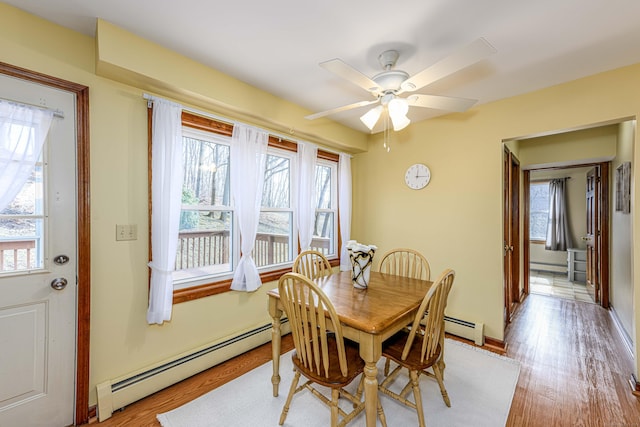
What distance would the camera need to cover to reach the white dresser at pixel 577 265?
16.9ft

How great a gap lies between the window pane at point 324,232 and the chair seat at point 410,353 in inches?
72.5

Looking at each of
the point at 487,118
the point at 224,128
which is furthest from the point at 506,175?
the point at 224,128

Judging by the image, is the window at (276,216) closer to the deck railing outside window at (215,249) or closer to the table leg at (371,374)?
the deck railing outside window at (215,249)

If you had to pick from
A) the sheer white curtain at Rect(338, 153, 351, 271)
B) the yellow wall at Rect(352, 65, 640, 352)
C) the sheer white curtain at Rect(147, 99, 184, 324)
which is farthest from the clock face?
the sheer white curtain at Rect(147, 99, 184, 324)

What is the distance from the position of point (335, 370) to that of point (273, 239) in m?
1.76

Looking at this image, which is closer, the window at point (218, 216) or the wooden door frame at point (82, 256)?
the wooden door frame at point (82, 256)

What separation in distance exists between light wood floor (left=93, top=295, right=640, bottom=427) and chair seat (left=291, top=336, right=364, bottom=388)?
980mm

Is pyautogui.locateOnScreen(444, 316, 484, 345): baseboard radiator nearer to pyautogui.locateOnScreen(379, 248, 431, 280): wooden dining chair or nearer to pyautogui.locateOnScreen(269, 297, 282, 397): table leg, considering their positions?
pyautogui.locateOnScreen(379, 248, 431, 280): wooden dining chair

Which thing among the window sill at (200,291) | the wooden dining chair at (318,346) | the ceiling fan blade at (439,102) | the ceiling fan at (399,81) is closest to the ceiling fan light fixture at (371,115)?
the ceiling fan at (399,81)

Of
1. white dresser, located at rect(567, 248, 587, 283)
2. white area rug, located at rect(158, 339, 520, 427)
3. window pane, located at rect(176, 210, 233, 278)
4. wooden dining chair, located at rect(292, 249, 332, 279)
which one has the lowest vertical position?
white area rug, located at rect(158, 339, 520, 427)

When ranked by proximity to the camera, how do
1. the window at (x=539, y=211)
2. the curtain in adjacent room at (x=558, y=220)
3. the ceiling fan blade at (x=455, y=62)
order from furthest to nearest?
the window at (x=539, y=211)
the curtain in adjacent room at (x=558, y=220)
the ceiling fan blade at (x=455, y=62)

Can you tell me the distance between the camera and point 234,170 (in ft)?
8.00

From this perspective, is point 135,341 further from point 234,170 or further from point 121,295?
point 234,170

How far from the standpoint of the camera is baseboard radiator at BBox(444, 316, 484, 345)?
2.70m
